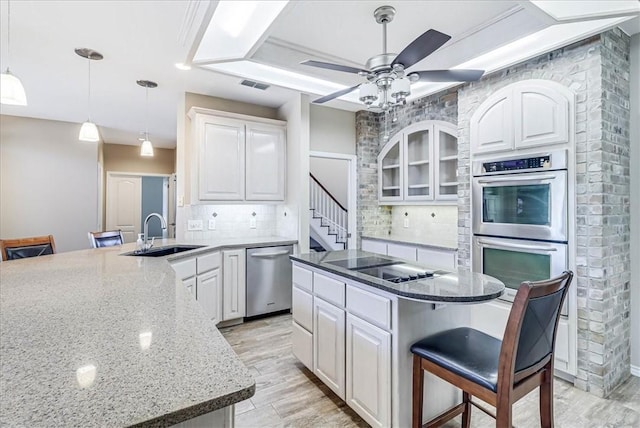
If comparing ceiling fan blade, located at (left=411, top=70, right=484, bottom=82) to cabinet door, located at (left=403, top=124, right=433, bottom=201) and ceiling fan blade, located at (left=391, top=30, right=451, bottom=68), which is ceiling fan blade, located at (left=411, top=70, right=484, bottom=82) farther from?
cabinet door, located at (left=403, top=124, right=433, bottom=201)

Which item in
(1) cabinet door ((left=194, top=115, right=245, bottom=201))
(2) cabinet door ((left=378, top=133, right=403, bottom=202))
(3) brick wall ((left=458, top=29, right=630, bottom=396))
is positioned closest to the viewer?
(3) brick wall ((left=458, top=29, right=630, bottom=396))

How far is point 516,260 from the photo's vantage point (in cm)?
288

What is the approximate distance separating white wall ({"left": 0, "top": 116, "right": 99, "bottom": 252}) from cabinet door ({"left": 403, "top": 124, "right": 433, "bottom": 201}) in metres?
4.89

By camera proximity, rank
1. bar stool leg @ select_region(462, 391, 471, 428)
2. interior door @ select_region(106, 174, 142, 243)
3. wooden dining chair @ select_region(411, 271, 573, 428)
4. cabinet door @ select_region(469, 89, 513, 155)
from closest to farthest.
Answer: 1. wooden dining chair @ select_region(411, 271, 573, 428)
2. bar stool leg @ select_region(462, 391, 471, 428)
3. cabinet door @ select_region(469, 89, 513, 155)
4. interior door @ select_region(106, 174, 142, 243)

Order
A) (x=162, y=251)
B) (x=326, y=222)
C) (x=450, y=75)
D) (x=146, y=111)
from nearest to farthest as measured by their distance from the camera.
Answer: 1. (x=450, y=75)
2. (x=162, y=251)
3. (x=146, y=111)
4. (x=326, y=222)

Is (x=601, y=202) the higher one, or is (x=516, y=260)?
(x=601, y=202)

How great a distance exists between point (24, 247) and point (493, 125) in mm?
→ 4297

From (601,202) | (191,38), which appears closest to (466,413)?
(601,202)

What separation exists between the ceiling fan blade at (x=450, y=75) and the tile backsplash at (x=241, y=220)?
92.3 inches

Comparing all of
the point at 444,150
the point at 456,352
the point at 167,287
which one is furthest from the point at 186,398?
the point at 444,150

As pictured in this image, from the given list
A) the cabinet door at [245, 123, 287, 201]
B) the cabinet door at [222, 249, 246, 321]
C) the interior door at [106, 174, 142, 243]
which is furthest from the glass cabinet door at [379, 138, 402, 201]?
the interior door at [106, 174, 142, 243]

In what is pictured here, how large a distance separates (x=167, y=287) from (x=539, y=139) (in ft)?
9.77

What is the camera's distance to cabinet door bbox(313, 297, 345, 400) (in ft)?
7.20

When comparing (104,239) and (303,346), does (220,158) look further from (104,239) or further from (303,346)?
(303,346)
